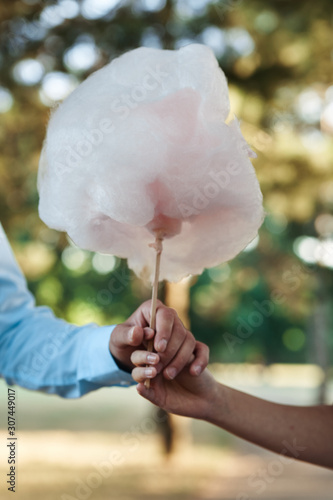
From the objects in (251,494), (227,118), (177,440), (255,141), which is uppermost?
(227,118)

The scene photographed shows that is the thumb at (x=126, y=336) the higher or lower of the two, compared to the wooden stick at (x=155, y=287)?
lower

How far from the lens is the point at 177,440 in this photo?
22.3 ft

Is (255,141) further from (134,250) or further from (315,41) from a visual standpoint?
(134,250)

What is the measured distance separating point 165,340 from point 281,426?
1.43ft

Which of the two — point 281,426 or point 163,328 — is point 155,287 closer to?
point 163,328

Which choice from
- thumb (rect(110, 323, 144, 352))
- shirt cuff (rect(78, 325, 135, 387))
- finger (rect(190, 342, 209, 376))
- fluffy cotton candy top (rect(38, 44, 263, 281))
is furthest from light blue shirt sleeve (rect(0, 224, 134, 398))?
fluffy cotton candy top (rect(38, 44, 263, 281))

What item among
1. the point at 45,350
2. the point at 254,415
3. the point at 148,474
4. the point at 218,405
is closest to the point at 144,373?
the point at 218,405

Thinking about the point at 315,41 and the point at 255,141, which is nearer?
the point at 255,141

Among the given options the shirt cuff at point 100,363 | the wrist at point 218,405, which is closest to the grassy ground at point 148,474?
the shirt cuff at point 100,363

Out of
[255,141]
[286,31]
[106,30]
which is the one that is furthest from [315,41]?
[106,30]

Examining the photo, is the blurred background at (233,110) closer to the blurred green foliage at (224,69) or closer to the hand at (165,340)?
the blurred green foliage at (224,69)

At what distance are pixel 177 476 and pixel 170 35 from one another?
448cm

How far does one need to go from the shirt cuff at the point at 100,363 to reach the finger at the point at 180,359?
0.21m

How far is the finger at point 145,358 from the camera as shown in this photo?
1091 millimetres
